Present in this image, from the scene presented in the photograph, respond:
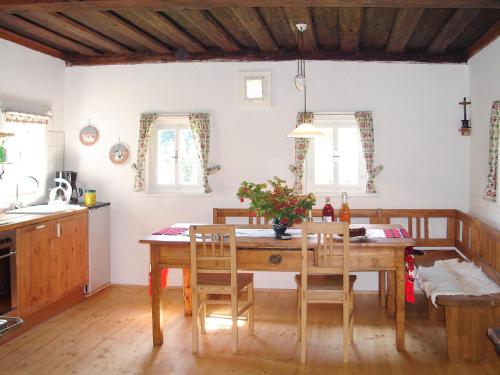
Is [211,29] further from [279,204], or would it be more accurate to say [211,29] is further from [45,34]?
[279,204]

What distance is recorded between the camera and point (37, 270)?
452cm

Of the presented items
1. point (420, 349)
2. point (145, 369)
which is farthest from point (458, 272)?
point (145, 369)

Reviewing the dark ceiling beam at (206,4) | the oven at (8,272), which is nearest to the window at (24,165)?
the oven at (8,272)

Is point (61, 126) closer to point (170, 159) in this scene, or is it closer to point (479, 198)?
point (170, 159)

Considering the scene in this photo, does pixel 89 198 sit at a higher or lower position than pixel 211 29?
lower

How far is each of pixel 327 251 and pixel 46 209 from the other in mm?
2693

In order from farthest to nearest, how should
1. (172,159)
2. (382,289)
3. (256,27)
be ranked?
1. (172,159)
2. (382,289)
3. (256,27)

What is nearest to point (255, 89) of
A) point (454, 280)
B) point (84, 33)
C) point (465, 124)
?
point (84, 33)

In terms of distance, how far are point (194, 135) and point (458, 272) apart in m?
2.88

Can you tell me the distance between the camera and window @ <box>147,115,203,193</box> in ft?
19.3

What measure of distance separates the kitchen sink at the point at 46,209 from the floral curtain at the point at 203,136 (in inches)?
50.8

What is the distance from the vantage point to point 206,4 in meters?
3.62

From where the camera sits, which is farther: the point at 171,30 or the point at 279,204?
the point at 171,30

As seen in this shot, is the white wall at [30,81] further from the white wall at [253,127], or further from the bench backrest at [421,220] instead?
the bench backrest at [421,220]
